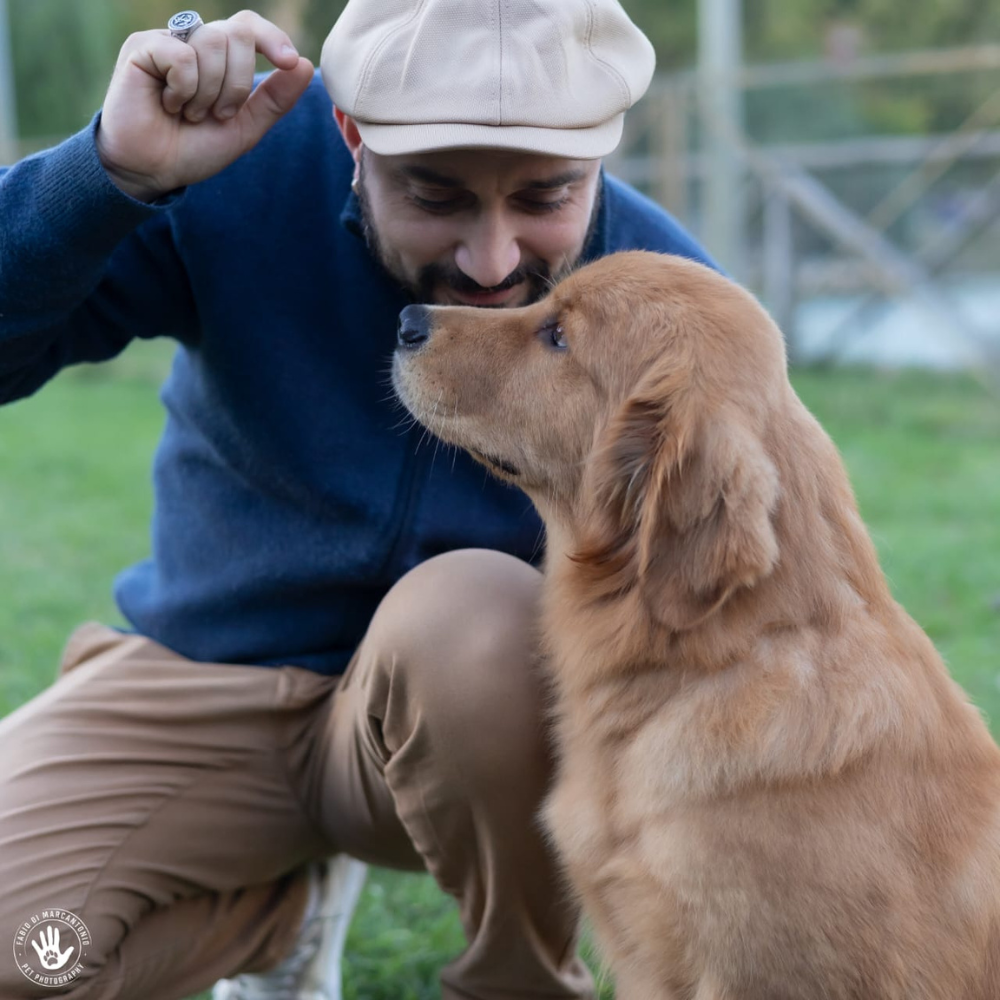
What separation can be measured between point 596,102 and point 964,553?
3.83 meters

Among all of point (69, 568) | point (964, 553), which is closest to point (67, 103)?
point (69, 568)

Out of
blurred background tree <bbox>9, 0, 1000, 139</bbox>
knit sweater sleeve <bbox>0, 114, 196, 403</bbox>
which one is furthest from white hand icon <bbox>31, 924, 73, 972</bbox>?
blurred background tree <bbox>9, 0, 1000, 139</bbox>

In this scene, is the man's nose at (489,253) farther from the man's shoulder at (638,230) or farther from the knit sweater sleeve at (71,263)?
the knit sweater sleeve at (71,263)

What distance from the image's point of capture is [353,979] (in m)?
2.91

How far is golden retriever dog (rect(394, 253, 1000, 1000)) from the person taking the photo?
1.96 m

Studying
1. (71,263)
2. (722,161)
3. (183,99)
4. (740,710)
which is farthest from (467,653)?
(722,161)

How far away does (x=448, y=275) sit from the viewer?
2.55 m

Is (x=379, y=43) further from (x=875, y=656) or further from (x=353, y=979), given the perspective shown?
(x=353, y=979)

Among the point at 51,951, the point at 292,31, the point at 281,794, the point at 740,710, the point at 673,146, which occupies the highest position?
the point at 740,710

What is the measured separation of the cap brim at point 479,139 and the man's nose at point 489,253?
17cm

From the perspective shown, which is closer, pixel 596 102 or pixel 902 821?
pixel 902 821

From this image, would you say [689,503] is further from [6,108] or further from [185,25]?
[6,108]

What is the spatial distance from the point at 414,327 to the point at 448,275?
0.63ft

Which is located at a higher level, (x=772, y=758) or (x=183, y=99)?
(x=183, y=99)
